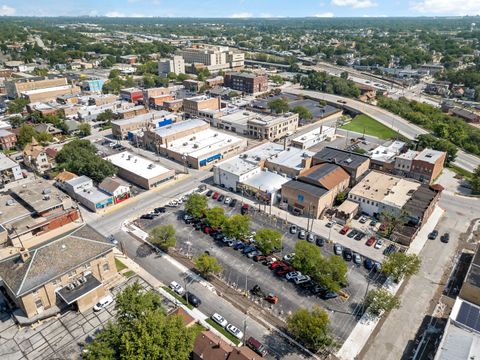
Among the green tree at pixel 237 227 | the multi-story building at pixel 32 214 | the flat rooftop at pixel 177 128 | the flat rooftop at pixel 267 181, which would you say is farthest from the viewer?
the flat rooftop at pixel 177 128

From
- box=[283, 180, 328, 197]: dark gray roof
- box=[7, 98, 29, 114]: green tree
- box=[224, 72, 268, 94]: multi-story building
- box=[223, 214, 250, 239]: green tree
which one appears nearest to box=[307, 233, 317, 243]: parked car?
box=[283, 180, 328, 197]: dark gray roof

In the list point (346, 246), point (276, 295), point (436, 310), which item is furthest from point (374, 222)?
point (276, 295)

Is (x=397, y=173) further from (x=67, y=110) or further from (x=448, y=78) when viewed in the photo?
(x=448, y=78)

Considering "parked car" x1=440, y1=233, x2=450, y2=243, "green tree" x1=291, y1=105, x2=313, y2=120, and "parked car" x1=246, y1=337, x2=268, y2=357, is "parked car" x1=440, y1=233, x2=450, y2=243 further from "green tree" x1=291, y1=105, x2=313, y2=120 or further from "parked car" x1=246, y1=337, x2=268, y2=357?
"green tree" x1=291, y1=105, x2=313, y2=120

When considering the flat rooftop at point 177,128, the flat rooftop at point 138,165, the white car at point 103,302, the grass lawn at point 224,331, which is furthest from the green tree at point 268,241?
the flat rooftop at point 177,128

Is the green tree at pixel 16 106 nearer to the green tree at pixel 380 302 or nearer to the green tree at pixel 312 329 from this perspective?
the green tree at pixel 312 329

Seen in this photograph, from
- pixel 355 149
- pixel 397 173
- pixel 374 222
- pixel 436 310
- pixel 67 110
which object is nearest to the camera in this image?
pixel 436 310

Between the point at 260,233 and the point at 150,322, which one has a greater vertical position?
the point at 150,322
